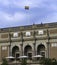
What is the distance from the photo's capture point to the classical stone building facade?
79.1 m

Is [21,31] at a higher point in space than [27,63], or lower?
higher

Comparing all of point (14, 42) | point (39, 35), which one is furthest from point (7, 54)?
point (39, 35)

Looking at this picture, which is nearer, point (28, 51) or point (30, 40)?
point (30, 40)

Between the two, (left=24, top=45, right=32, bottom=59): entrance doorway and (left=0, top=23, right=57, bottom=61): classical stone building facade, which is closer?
(left=0, top=23, right=57, bottom=61): classical stone building facade

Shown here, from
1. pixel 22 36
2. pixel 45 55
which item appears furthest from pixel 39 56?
pixel 22 36

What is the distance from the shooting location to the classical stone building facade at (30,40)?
259 feet

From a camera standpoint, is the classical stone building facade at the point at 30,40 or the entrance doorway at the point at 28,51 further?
the entrance doorway at the point at 28,51

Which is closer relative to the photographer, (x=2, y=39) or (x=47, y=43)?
(x=47, y=43)

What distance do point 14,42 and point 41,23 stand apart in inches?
307

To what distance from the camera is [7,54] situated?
84688mm

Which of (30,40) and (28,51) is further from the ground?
(30,40)

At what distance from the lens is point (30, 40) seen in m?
82.1

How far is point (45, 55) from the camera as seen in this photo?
263 feet

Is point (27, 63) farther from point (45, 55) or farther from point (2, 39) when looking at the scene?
point (2, 39)
